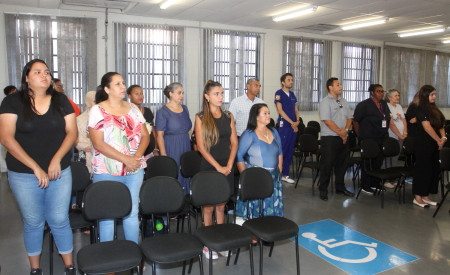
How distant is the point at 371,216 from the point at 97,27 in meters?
6.04

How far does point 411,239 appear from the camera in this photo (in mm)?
3619

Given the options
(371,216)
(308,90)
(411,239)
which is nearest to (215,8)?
(308,90)

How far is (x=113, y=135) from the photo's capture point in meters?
2.60

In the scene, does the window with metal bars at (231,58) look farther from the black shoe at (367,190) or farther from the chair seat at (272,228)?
the chair seat at (272,228)

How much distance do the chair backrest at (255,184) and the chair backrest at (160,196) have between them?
0.57 meters

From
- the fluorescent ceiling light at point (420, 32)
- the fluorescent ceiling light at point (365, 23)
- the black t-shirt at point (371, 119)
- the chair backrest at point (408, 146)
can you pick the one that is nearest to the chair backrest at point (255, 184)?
the black t-shirt at point (371, 119)

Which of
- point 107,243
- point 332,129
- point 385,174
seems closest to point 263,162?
point 107,243

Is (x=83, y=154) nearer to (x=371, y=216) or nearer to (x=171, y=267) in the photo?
(x=171, y=267)

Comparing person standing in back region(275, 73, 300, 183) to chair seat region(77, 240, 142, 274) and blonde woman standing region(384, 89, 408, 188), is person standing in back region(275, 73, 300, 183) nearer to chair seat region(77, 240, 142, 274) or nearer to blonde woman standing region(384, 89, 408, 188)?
blonde woman standing region(384, 89, 408, 188)

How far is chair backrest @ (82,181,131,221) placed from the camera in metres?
2.48

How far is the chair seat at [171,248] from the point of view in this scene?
2242 millimetres

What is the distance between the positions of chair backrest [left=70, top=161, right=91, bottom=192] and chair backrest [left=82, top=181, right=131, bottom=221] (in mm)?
746

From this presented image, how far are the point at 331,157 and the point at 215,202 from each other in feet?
8.62

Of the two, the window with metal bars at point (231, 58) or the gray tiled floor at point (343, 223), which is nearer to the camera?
the gray tiled floor at point (343, 223)
